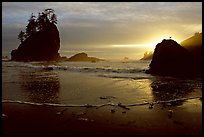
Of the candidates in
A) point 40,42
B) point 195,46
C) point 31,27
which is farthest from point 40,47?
point 195,46

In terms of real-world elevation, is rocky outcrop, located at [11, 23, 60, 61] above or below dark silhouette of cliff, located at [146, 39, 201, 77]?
above

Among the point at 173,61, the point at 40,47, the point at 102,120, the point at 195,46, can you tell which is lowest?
the point at 102,120

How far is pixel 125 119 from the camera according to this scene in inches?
314

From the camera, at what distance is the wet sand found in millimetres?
6945

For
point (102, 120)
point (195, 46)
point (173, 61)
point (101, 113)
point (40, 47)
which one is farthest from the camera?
point (40, 47)

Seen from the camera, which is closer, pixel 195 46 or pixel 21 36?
pixel 195 46

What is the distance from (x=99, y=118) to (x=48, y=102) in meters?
3.21

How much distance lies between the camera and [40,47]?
70125mm

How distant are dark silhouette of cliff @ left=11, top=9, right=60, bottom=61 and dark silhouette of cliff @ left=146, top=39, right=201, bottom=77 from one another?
160 ft

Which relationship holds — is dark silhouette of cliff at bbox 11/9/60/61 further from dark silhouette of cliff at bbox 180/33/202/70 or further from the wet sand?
the wet sand

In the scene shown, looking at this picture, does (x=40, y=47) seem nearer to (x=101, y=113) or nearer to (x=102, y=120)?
(x=101, y=113)

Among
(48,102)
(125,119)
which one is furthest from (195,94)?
(48,102)

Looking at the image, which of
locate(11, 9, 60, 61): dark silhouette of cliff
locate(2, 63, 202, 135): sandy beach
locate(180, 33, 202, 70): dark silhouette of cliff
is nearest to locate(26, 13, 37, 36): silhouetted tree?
locate(11, 9, 60, 61): dark silhouette of cliff

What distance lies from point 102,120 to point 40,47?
64.8 meters
